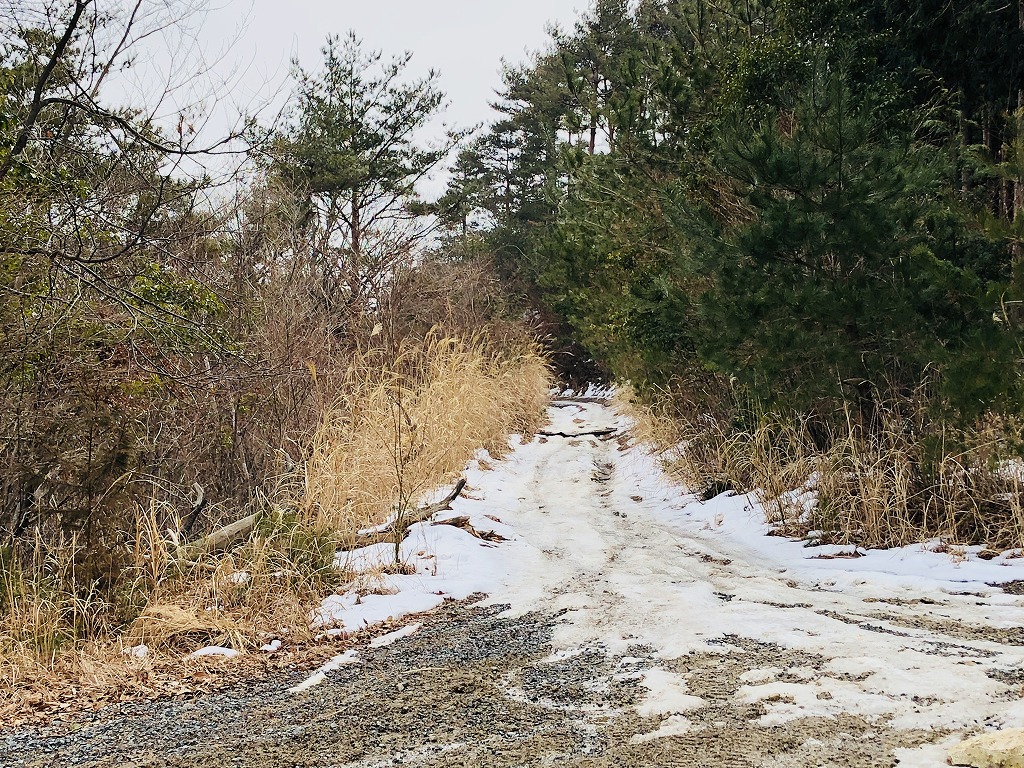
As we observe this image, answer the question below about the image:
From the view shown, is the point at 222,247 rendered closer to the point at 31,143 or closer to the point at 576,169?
the point at 31,143

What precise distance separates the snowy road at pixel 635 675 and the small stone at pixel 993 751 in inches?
2.6

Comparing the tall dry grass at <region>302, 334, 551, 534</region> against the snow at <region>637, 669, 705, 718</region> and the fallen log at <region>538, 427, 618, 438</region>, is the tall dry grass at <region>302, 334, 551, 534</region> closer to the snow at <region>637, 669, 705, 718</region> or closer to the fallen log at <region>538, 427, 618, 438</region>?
the fallen log at <region>538, 427, 618, 438</region>

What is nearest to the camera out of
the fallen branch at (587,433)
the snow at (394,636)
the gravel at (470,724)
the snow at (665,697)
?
the gravel at (470,724)

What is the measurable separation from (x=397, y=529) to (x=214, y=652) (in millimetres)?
1681

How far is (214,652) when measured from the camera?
13.1 ft

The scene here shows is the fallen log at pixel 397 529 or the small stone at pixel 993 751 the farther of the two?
the fallen log at pixel 397 529

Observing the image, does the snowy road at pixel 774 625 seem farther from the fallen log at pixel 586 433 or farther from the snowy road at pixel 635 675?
the fallen log at pixel 586 433

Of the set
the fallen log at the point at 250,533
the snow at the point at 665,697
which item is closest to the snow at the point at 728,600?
the snow at the point at 665,697

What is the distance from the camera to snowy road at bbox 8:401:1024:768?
258 cm

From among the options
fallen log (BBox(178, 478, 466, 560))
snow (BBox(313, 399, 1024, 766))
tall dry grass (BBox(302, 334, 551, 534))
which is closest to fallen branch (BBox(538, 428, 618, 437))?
tall dry grass (BBox(302, 334, 551, 534))

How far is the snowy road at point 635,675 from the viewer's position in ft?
8.45

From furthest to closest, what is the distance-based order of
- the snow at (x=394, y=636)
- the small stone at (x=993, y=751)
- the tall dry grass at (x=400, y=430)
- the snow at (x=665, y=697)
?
the tall dry grass at (x=400, y=430)
the snow at (x=394, y=636)
the snow at (x=665, y=697)
the small stone at (x=993, y=751)

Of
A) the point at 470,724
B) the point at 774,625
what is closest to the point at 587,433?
the point at 774,625

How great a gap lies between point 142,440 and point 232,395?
2.47 feet
